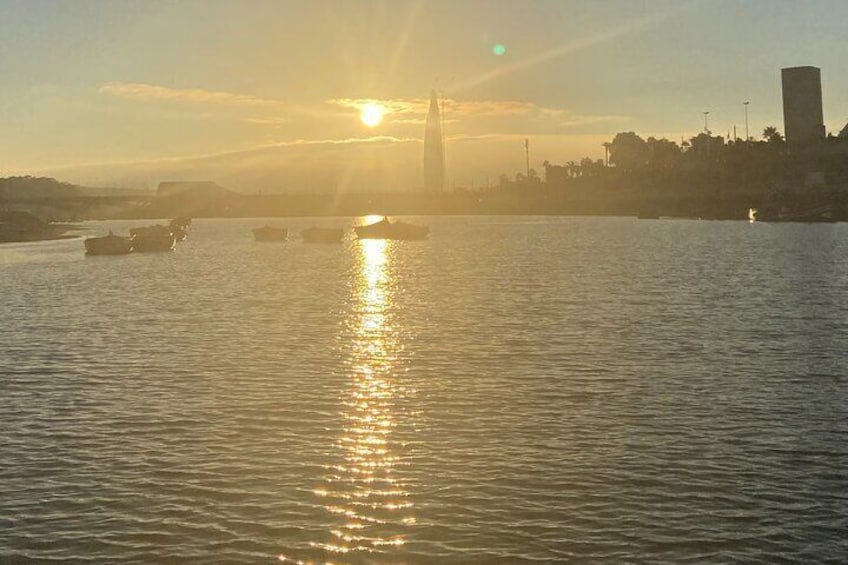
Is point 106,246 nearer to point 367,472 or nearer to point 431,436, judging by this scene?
point 431,436

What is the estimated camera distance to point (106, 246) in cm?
18762

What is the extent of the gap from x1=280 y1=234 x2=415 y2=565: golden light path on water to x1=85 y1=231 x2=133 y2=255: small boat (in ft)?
482

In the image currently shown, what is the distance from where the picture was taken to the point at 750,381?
40625mm

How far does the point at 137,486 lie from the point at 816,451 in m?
21.2

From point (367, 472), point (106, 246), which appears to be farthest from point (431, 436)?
point (106, 246)

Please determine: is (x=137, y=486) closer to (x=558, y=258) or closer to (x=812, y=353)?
(x=812, y=353)

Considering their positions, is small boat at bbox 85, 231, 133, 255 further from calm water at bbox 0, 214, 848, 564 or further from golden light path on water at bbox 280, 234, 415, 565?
golden light path on water at bbox 280, 234, 415, 565

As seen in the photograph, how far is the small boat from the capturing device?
7308 inches

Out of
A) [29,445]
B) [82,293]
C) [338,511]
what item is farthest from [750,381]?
[82,293]

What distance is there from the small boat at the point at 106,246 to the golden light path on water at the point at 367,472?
14685 centimetres

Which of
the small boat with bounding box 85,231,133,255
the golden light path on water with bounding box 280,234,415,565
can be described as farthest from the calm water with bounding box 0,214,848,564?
the small boat with bounding box 85,231,133,255

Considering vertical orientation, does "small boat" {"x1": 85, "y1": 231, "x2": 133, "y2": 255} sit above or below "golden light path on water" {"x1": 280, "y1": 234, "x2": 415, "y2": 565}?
above

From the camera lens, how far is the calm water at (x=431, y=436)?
2214cm

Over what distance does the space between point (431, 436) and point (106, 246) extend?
170 metres
